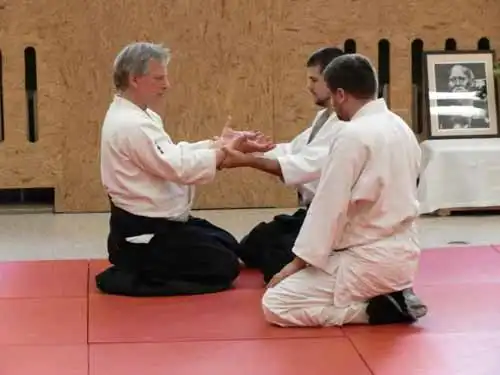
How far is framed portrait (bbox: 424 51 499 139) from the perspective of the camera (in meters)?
7.74

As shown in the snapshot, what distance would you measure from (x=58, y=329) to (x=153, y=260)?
697 mm

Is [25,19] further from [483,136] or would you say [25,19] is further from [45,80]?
[483,136]

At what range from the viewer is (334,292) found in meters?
4.23

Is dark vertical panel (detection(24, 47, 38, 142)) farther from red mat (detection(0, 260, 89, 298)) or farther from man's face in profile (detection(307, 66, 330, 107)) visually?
man's face in profile (detection(307, 66, 330, 107))

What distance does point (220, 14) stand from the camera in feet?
24.6

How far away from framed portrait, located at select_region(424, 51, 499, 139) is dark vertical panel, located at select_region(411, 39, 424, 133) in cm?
12

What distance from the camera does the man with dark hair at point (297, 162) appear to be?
16.0ft

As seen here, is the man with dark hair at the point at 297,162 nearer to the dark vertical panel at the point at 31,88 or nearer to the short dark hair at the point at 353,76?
the short dark hair at the point at 353,76

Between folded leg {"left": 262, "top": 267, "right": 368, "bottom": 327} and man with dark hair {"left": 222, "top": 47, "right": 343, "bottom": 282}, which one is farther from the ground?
man with dark hair {"left": 222, "top": 47, "right": 343, "bottom": 282}

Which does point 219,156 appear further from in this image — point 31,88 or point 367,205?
point 31,88

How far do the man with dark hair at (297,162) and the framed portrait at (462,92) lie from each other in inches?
109

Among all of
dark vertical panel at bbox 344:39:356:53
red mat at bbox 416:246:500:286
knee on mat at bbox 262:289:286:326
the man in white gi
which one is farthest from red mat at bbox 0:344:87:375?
dark vertical panel at bbox 344:39:356:53

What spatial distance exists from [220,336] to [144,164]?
3.24 ft

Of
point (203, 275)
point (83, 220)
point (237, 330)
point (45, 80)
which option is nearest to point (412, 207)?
point (237, 330)
